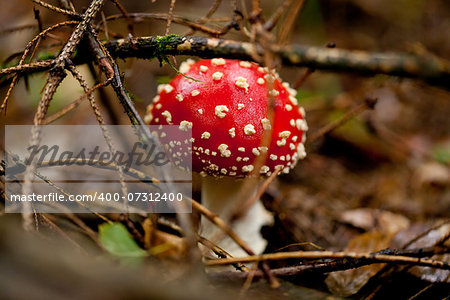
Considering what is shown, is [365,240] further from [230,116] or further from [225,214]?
[230,116]

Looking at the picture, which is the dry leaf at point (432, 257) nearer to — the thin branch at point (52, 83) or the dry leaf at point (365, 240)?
the dry leaf at point (365, 240)

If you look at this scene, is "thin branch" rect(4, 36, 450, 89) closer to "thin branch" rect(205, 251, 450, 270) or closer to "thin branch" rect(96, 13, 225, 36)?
"thin branch" rect(96, 13, 225, 36)

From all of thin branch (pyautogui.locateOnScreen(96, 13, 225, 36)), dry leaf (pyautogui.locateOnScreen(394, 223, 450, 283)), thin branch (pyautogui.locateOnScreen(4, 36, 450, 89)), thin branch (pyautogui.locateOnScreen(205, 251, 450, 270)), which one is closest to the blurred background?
dry leaf (pyautogui.locateOnScreen(394, 223, 450, 283))

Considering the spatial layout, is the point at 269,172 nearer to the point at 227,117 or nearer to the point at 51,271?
the point at 227,117

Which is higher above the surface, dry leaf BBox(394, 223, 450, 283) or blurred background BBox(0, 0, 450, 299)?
blurred background BBox(0, 0, 450, 299)

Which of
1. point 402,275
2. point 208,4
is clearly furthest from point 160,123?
point 208,4

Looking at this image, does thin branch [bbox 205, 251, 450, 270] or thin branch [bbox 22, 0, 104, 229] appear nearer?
thin branch [bbox 22, 0, 104, 229]

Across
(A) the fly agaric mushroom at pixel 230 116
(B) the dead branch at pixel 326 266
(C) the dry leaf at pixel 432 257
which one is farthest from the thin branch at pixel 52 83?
(C) the dry leaf at pixel 432 257
